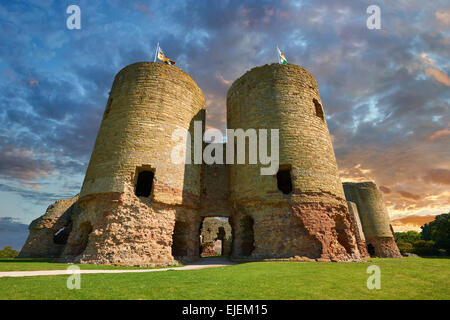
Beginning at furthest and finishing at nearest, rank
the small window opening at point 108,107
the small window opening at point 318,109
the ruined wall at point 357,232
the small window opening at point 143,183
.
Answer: the ruined wall at point 357,232 < the small window opening at point 318,109 < the small window opening at point 143,183 < the small window opening at point 108,107

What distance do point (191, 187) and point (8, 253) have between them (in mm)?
31132

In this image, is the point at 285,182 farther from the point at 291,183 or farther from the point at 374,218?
the point at 374,218

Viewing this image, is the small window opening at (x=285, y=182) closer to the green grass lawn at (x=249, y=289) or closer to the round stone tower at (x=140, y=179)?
the round stone tower at (x=140, y=179)

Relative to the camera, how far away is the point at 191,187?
1480 cm

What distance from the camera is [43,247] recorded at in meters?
17.4

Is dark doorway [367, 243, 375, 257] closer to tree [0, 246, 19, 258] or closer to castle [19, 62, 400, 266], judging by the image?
castle [19, 62, 400, 266]

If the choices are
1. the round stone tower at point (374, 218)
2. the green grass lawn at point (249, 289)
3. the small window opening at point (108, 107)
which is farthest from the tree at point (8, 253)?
the round stone tower at point (374, 218)

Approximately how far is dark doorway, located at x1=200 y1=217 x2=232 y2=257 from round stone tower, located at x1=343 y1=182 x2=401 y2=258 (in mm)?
16497

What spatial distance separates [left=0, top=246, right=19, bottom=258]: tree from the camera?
2988 centimetres

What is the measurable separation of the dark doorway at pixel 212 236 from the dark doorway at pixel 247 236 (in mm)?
9309

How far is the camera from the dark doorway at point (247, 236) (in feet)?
47.6

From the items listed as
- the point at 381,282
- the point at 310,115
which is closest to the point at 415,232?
the point at 310,115
